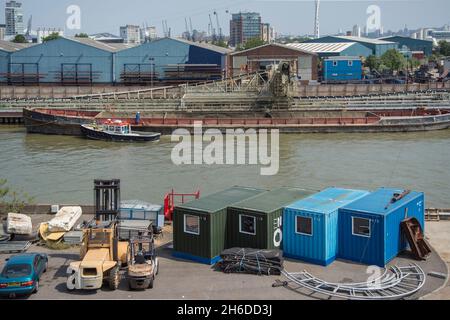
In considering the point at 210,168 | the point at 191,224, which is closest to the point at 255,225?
the point at 191,224


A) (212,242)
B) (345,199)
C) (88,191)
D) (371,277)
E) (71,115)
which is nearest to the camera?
(371,277)

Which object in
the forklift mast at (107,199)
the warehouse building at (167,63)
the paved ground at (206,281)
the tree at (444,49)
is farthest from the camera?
the tree at (444,49)

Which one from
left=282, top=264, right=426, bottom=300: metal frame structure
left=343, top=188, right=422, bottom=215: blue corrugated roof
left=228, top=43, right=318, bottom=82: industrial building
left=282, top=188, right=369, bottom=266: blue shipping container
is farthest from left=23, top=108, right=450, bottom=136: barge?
left=282, top=264, right=426, bottom=300: metal frame structure

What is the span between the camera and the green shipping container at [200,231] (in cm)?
911

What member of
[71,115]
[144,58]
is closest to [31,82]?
[144,58]

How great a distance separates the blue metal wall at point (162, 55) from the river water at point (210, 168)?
62.2 ft

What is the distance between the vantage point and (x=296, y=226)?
9.21 m

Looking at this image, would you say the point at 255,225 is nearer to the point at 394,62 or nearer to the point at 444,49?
the point at 394,62

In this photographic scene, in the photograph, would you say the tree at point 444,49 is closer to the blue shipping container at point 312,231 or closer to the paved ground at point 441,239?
the paved ground at point 441,239

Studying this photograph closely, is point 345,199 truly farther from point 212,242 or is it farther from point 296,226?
point 212,242

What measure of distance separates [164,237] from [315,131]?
66.4ft

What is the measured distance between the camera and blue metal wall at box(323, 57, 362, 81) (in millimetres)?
53312

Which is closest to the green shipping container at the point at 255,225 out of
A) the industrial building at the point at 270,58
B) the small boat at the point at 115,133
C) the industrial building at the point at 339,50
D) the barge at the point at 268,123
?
the small boat at the point at 115,133
